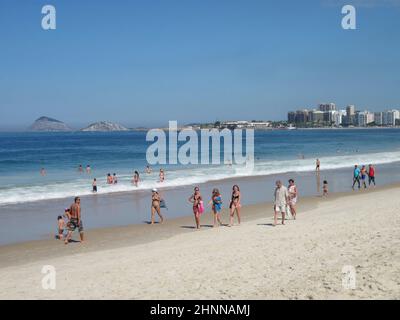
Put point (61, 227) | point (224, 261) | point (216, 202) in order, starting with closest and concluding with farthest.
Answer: point (224, 261)
point (61, 227)
point (216, 202)

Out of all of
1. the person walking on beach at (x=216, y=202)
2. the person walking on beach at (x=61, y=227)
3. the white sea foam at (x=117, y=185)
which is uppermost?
the person walking on beach at (x=216, y=202)

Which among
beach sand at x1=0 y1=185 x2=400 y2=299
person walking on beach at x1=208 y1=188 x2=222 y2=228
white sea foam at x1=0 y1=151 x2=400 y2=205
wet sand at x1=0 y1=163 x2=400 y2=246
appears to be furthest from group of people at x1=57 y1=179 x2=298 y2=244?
white sea foam at x1=0 y1=151 x2=400 y2=205

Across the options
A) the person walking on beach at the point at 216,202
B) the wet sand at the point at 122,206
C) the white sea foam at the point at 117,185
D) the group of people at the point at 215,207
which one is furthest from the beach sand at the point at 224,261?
the white sea foam at the point at 117,185

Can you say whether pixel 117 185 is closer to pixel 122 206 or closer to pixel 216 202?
pixel 122 206

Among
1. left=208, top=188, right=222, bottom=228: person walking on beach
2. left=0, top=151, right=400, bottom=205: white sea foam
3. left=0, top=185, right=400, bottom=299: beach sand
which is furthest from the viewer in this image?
left=0, top=151, right=400, bottom=205: white sea foam

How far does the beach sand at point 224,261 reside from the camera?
28.2ft

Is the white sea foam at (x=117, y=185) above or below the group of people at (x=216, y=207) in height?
below

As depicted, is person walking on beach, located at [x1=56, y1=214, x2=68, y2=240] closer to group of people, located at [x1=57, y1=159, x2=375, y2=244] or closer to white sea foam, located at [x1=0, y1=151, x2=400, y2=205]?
group of people, located at [x1=57, y1=159, x2=375, y2=244]

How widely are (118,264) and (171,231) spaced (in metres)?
5.10

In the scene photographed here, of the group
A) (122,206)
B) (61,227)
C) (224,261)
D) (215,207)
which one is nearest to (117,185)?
(122,206)

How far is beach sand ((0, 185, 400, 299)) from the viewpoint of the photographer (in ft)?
28.2

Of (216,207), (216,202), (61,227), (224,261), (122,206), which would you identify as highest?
(216,202)

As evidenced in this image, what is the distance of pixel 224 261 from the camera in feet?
35.6

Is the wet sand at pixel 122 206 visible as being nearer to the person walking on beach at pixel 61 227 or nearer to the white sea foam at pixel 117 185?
the person walking on beach at pixel 61 227
